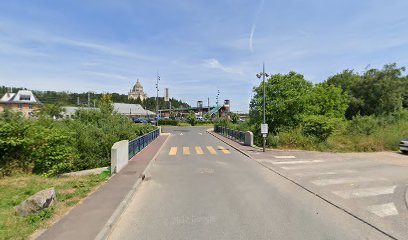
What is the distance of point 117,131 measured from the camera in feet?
55.0

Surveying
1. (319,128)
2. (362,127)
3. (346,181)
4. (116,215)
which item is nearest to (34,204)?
(116,215)

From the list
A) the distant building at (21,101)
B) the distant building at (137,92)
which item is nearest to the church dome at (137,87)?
the distant building at (137,92)

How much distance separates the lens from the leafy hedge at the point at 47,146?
10.1 metres

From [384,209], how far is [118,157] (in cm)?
959

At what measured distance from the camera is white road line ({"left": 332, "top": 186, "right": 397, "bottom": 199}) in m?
8.26

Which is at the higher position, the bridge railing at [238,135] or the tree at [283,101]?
the tree at [283,101]

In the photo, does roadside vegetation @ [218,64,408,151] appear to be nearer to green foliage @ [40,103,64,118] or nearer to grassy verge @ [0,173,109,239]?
grassy verge @ [0,173,109,239]

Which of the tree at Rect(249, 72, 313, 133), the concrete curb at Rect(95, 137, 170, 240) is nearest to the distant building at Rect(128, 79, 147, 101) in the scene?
the tree at Rect(249, 72, 313, 133)

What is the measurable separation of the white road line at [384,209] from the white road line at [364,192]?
0.89 meters

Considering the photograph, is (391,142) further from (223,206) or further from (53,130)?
(53,130)

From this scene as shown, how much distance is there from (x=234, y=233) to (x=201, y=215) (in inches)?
50.0

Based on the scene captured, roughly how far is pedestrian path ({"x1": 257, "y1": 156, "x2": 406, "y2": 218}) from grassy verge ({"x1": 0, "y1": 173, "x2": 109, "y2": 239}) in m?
7.68

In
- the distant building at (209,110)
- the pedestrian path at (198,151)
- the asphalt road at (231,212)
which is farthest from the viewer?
the distant building at (209,110)

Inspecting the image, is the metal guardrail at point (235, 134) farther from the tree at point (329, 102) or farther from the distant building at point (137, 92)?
the distant building at point (137, 92)
